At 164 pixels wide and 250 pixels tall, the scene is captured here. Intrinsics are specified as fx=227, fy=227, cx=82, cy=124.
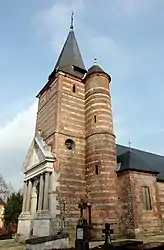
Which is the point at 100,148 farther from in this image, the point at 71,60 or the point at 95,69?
the point at 71,60

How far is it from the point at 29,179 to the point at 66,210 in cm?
502

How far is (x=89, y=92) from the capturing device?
66.6 feet

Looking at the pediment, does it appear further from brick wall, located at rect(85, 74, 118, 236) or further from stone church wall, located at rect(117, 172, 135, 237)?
stone church wall, located at rect(117, 172, 135, 237)

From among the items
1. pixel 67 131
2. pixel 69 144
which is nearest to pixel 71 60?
pixel 67 131

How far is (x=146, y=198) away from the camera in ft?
55.5

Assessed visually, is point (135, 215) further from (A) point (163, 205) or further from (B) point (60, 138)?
(B) point (60, 138)

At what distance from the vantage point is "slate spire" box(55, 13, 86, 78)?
856 inches

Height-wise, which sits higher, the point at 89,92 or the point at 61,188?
the point at 89,92

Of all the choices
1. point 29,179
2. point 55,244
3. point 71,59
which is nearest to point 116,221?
point 55,244

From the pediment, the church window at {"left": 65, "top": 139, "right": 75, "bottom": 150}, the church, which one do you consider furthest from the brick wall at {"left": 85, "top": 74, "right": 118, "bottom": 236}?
the pediment

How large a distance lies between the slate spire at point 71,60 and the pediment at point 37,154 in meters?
6.99

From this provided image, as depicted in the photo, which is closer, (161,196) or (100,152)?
(100,152)

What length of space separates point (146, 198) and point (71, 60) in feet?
47.8

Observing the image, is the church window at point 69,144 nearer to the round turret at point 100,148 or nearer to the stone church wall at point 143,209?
the round turret at point 100,148
